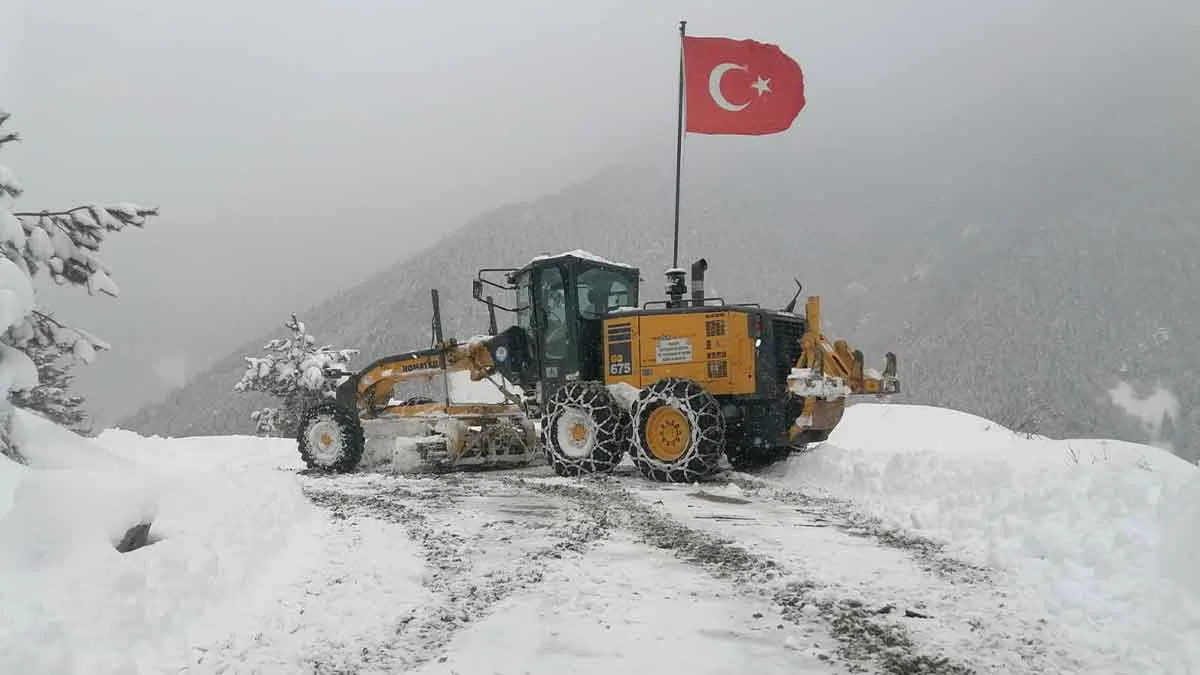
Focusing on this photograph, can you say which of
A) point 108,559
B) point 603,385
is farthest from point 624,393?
point 108,559

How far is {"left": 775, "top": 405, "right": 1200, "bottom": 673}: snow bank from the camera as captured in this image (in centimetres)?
360

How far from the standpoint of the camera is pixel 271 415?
33656 mm

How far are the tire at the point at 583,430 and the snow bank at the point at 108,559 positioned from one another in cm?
486

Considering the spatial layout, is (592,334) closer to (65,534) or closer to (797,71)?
(797,71)

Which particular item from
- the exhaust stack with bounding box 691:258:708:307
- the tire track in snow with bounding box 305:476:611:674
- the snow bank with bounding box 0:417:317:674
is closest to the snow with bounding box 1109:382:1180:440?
the exhaust stack with bounding box 691:258:708:307

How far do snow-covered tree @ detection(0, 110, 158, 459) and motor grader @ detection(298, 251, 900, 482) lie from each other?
4893 millimetres

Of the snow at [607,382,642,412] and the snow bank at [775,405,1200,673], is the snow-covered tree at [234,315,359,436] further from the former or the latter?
the snow bank at [775,405,1200,673]

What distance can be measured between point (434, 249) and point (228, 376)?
4527 cm

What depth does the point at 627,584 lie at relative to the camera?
4.51 meters

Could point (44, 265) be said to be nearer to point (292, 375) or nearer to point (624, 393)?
point (624, 393)

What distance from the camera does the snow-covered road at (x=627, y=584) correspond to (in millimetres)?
3333

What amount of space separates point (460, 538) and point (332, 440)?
7450 mm

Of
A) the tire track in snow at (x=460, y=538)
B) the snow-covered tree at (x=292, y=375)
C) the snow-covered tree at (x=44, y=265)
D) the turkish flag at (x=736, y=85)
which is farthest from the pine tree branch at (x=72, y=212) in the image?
the snow-covered tree at (x=292, y=375)

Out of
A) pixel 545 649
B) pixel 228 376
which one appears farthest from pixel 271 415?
pixel 228 376
